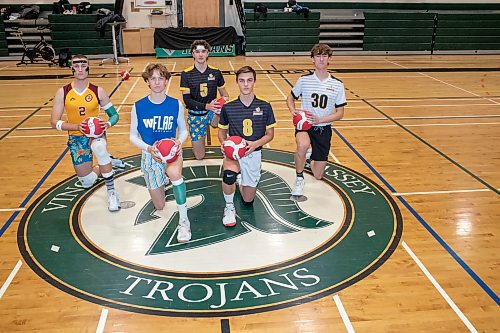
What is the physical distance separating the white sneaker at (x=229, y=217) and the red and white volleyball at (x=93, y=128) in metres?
1.74

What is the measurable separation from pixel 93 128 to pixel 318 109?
2.82 m

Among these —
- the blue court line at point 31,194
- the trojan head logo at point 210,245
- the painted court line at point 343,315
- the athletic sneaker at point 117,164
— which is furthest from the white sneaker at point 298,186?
the blue court line at point 31,194

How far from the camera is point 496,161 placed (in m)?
6.95

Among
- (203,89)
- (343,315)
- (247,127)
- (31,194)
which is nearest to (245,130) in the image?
(247,127)

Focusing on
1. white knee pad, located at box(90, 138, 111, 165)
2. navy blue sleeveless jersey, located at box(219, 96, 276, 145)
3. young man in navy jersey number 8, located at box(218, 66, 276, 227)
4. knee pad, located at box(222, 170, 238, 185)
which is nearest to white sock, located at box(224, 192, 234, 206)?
young man in navy jersey number 8, located at box(218, 66, 276, 227)

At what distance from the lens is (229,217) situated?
498cm

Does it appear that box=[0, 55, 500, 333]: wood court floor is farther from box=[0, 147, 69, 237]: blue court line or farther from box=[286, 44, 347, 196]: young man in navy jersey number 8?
box=[286, 44, 347, 196]: young man in navy jersey number 8

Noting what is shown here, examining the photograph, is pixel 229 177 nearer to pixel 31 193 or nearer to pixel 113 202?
pixel 113 202

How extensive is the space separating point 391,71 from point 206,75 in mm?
9850

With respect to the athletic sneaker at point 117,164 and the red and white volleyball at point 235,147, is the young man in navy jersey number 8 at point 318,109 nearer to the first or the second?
the red and white volleyball at point 235,147

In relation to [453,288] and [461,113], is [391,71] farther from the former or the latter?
[453,288]

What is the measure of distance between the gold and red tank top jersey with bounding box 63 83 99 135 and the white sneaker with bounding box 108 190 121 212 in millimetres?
1089

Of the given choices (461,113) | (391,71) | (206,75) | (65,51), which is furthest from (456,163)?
(65,51)

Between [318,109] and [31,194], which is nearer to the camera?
[31,194]
